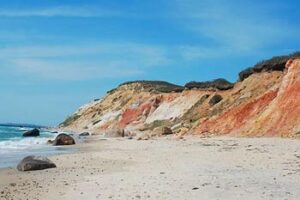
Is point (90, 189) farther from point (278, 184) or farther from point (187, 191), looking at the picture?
point (278, 184)

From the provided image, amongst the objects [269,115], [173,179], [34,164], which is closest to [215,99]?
[269,115]

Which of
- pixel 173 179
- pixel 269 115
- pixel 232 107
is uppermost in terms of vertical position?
pixel 232 107

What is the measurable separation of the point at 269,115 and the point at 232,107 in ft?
28.7

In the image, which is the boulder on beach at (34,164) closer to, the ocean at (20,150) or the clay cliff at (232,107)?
the ocean at (20,150)

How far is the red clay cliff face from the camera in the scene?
107 feet

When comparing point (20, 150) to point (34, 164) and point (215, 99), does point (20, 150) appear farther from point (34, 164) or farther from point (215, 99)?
point (215, 99)

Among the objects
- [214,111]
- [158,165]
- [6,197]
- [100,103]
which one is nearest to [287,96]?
[214,111]

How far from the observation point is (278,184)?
12.8 m

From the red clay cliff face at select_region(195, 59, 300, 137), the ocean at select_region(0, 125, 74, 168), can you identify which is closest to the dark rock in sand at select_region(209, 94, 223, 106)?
the red clay cliff face at select_region(195, 59, 300, 137)

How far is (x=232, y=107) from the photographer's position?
43.2m

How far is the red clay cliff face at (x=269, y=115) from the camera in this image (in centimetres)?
3247

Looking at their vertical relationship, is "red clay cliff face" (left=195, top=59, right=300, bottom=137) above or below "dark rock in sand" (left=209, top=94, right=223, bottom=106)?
below

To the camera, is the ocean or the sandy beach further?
the ocean

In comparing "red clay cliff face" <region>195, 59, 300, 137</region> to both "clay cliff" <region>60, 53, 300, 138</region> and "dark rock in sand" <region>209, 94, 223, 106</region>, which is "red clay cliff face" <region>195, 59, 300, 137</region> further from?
"dark rock in sand" <region>209, 94, 223, 106</region>
